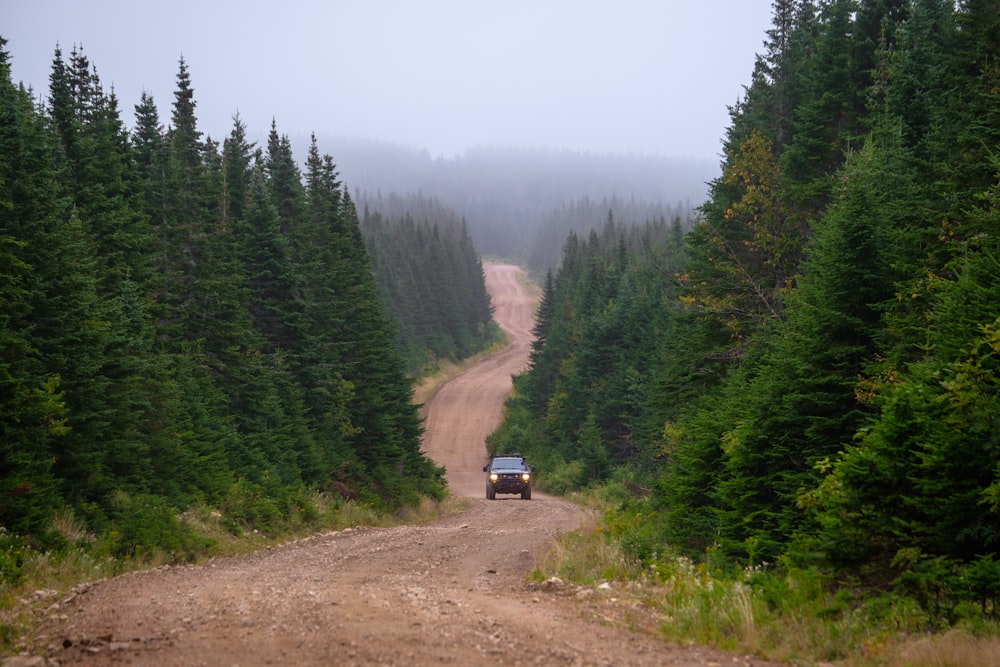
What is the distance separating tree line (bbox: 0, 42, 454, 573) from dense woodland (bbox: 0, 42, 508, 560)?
0.06 m

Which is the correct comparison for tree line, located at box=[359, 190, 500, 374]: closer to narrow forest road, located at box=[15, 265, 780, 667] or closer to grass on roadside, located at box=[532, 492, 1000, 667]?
narrow forest road, located at box=[15, 265, 780, 667]

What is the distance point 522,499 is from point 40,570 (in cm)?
2543

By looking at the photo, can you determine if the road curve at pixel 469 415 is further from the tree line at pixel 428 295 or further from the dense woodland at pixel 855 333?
the dense woodland at pixel 855 333

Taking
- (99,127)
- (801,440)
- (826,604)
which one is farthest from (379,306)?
(826,604)

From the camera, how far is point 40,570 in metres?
11.3

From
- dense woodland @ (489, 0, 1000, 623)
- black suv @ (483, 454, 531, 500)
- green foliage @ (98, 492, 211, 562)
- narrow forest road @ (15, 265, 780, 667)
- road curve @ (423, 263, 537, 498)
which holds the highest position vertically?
dense woodland @ (489, 0, 1000, 623)

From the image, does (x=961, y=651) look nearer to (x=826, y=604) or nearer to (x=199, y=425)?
(x=826, y=604)

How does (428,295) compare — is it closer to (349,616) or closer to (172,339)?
(172,339)

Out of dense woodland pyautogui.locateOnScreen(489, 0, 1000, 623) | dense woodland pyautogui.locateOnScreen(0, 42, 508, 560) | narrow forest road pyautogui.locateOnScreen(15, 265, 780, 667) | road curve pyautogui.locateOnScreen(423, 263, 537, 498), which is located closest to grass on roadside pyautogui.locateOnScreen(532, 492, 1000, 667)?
dense woodland pyautogui.locateOnScreen(489, 0, 1000, 623)

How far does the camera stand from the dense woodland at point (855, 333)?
725 cm

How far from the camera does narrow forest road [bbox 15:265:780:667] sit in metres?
6.98

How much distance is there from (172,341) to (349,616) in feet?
61.2

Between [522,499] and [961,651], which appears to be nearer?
[961,651]

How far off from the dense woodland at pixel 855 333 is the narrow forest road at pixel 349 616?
7.21 feet
